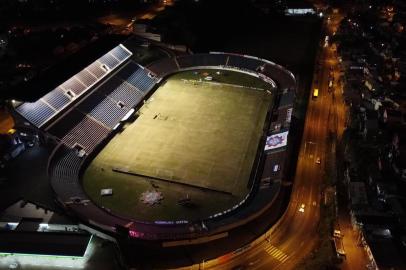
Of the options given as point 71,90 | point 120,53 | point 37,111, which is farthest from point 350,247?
point 120,53

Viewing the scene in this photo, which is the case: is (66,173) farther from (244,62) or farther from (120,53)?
(244,62)

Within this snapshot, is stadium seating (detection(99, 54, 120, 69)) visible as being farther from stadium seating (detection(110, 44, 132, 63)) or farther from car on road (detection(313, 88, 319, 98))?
car on road (detection(313, 88, 319, 98))

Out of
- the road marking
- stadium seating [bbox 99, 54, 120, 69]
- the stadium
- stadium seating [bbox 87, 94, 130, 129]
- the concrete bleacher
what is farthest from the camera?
stadium seating [bbox 99, 54, 120, 69]

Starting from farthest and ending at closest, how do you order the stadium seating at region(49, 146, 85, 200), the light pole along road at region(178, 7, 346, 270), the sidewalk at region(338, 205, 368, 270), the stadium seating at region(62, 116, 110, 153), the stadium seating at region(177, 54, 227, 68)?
the stadium seating at region(177, 54, 227, 68) → the stadium seating at region(62, 116, 110, 153) → the stadium seating at region(49, 146, 85, 200) → the light pole along road at region(178, 7, 346, 270) → the sidewalk at region(338, 205, 368, 270)

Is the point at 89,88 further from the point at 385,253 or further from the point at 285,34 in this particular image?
the point at 285,34

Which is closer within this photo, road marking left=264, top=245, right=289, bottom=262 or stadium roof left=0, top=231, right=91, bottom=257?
stadium roof left=0, top=231, right=91, bottom=257

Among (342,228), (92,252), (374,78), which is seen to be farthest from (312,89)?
(92,252)

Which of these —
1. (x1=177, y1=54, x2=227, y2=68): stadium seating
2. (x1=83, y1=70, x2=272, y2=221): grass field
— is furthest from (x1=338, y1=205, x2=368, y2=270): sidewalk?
(x1=177, y1=54, x2=227, y2=68): stadium seating
